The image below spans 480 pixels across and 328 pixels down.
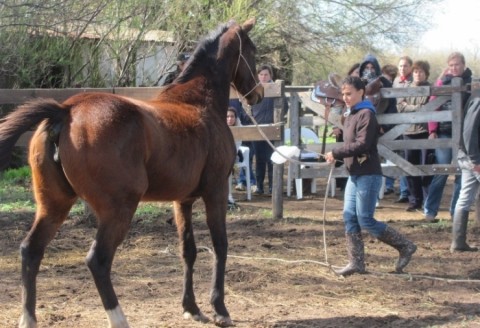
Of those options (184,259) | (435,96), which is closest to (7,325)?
(184,259)

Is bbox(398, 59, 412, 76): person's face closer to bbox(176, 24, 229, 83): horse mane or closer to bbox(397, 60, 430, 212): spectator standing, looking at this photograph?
bbox(397, 60, 430, 212): spectator standing

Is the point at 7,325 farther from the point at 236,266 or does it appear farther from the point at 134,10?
the point at 134,10

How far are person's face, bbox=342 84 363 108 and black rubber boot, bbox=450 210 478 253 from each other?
2.07 meters

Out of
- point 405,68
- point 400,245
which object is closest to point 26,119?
point 400,245

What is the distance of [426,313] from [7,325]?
3.07m

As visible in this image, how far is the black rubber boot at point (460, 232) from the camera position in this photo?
7.55m

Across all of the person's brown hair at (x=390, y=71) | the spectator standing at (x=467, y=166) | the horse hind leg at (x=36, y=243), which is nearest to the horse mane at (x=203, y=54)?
the horse hind leg at (x=36, y=243)

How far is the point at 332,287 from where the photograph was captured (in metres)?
6.15

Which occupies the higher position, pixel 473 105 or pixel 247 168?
pixel 473 105

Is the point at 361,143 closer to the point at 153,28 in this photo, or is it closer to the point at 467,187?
the point at 467,187

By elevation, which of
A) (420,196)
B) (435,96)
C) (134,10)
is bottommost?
(420,196)

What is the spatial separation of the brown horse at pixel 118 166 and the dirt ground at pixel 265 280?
20.3 inches

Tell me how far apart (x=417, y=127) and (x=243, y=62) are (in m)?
4.55

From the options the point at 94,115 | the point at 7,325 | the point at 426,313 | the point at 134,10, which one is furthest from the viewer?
the point at 134,10
